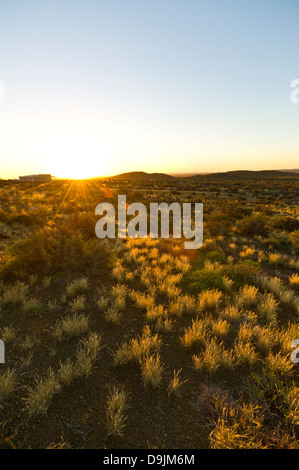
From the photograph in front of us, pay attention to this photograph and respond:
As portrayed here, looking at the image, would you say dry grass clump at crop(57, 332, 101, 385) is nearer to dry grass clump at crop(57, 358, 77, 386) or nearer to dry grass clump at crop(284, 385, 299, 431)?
dry grass clump at crop(57, 358, 77, 386)

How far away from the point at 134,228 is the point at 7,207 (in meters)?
11.5

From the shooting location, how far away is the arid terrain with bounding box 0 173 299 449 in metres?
3.06

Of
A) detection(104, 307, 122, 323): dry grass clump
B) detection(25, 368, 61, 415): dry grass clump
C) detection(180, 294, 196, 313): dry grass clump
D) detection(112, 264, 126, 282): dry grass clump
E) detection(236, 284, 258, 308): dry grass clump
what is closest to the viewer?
detection(25, 368, 61, 415): dry grass clump

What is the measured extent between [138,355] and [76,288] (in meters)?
3.22

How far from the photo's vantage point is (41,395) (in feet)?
10.9

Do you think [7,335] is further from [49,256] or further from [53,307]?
[49,256]

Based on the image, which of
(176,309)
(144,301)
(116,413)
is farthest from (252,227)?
(116,413)

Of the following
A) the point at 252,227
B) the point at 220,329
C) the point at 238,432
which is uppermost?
the point at 252,227

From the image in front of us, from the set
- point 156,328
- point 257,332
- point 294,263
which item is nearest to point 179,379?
point 156,328

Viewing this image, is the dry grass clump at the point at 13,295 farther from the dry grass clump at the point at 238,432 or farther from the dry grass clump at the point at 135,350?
the dry grass clump at the point at 238,432

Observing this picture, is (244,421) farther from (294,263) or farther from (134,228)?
(134,228)

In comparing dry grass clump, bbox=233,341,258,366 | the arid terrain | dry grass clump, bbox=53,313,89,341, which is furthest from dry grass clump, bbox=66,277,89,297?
dry grass clump, bbox=233,341,258,366

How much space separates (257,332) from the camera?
4926mm

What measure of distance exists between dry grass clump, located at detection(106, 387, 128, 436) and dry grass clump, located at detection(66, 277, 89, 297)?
11.4ft
